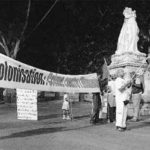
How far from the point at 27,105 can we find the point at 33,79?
5.69 m

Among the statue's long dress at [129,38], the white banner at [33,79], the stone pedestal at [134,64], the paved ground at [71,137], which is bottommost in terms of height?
the paved ground at [71,137]

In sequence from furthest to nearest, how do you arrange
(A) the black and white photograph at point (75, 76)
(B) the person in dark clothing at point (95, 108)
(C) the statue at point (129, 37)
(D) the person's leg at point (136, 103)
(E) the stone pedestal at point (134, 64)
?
1. (C) the statue at point (129, 37)
2. (E) the stone pedestal at point (134, 64)
3. (D) the person's leg at point (136, 103)
4. (B) the person in dark clothing at point (95, 108)
5. (A) the black and white photograph at point (75, 76)

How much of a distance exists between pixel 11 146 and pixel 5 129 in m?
3.84

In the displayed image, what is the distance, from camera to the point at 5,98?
109 ft

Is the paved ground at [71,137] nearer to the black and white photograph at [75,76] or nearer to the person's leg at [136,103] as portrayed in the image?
the black and white photograph at [75,76]

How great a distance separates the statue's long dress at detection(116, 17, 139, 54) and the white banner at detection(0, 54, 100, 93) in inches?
237

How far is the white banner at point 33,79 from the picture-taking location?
1256 cm

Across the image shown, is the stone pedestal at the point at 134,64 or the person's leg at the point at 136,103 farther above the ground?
the stone pedestal at the point at 134,64

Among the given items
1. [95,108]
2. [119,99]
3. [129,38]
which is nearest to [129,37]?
[129,38]

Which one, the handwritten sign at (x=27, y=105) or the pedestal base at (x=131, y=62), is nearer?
the handwritten sign at (x=27, y=105)

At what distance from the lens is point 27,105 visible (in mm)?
19047

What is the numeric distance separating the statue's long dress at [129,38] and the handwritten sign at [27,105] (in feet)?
17.0

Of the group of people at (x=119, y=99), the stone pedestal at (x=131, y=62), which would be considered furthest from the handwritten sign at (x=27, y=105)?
the stone pedestal at (x=131, y=62)

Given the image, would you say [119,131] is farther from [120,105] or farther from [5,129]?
[5,129]
